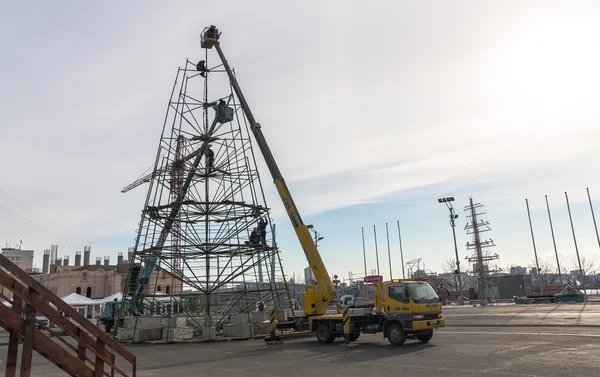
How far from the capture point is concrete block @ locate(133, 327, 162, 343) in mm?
26188

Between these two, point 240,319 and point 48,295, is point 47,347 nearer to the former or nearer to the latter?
point 48,295

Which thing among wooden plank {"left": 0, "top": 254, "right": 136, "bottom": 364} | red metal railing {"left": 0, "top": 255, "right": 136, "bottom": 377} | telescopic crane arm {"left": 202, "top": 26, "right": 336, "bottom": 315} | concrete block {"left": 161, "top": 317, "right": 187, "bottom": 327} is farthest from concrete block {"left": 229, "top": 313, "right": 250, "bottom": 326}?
red metal railing {"left": 0, "top": 255, "right": 136, "bottom": 377}

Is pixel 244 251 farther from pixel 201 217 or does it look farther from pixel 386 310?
pixel 386 310

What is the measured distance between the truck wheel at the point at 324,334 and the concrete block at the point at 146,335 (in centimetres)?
1052

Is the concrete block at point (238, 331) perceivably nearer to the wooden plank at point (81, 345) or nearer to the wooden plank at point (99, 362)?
the wooden plank at point (81, 345)

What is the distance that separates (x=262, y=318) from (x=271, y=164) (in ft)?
32.0

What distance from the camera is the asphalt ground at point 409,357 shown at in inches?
499

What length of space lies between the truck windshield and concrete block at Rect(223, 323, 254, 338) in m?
10.7

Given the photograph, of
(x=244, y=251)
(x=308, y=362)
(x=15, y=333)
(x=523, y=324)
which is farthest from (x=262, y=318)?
(x=15, y=333)

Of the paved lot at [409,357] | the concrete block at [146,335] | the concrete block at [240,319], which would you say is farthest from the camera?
the concrete block at [240,319]

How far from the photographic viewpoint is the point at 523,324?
23.7 metres

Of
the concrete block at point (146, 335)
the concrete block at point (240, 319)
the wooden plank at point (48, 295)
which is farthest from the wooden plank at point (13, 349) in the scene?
the concrete block at point (146, 335)

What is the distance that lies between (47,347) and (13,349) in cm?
45

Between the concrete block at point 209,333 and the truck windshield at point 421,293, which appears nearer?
the truck windshield at point 421,293
